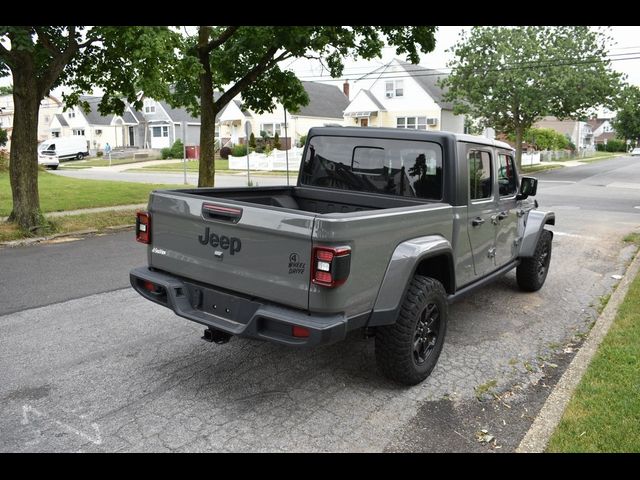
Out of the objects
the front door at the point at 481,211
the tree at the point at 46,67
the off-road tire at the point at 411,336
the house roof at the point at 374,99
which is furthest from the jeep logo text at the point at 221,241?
the house roof at the point at 374,99

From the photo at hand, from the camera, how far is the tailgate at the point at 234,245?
3439 mm

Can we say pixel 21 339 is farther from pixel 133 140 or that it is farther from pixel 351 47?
pixel 133 140

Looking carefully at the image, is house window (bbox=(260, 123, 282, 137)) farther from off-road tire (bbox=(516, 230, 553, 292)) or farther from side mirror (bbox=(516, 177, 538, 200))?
side mirror (bbox=(516, 177, 538, 200))

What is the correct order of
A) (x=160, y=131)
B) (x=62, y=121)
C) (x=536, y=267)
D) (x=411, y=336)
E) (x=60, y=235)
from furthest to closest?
(x=62, y=121) < (x=160, y=131) < (x=60, y=235) < (x=536, y=267) < (x=411, y=336)

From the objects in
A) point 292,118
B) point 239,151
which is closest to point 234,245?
point 239,151

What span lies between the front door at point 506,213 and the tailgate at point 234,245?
8.36 feet

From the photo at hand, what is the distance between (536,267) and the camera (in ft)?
21.6

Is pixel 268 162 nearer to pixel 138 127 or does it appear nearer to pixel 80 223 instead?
pixel 80 223

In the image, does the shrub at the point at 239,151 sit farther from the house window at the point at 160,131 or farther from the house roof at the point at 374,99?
the house window at the point at 160,131

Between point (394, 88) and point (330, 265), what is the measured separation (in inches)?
1747

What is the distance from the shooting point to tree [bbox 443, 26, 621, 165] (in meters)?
31.5

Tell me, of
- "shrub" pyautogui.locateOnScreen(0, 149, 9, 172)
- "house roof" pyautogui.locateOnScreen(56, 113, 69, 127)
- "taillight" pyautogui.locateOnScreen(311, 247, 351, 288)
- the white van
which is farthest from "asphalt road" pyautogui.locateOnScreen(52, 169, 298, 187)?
"house roof" pyautogui.locateOnScreen(56, 113, 69, 127)

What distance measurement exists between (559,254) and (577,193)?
1317 centimetres

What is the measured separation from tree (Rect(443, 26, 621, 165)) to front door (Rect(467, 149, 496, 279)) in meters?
29.0
